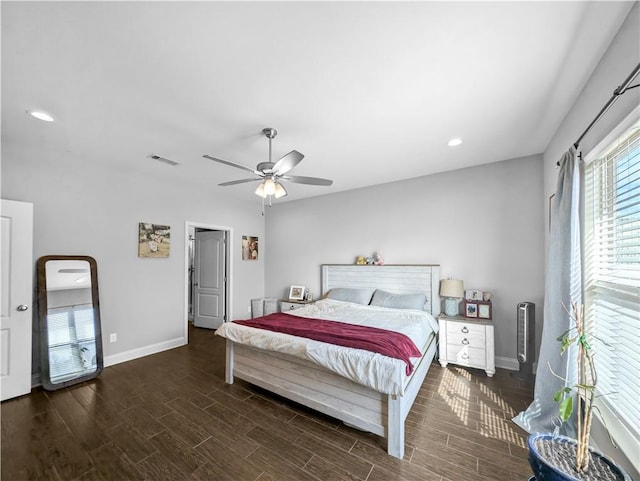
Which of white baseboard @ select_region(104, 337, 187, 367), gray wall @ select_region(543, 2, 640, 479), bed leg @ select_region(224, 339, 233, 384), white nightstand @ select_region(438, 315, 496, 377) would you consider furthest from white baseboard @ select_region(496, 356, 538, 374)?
white baseboard @ select_region(104, 337, 187, 367)

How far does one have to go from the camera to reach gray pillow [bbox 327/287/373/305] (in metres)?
4.23

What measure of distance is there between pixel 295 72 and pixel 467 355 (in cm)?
368

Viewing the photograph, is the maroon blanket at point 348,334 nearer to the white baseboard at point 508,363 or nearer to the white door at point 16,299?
the white baseboard at point 508,363

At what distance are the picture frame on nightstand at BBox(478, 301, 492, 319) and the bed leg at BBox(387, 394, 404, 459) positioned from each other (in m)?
2.21

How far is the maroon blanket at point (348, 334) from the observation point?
2164 mm

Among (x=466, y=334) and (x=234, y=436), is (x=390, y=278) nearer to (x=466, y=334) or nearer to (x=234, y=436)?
(x=466, y=334)

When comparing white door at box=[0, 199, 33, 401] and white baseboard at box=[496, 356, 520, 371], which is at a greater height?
white door at box=[0, 199, 33, 401]

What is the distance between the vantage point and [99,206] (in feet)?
11.5

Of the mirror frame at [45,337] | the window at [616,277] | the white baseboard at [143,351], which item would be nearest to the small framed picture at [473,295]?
the window at [616,277]

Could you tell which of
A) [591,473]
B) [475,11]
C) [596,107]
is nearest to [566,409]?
[591,473]

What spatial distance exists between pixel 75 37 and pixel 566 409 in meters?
3.38

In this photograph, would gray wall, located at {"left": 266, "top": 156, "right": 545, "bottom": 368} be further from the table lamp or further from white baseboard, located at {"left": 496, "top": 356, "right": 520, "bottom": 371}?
the table lamp

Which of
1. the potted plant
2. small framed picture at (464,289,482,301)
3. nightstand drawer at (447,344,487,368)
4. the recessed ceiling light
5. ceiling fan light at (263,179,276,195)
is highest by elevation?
the recessed ceiling light

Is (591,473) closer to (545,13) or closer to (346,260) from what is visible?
(545,13)
